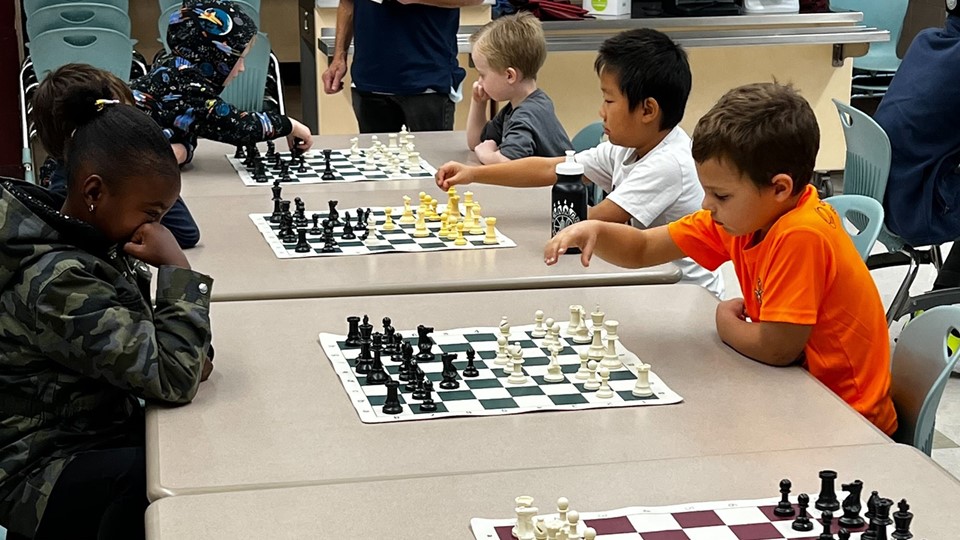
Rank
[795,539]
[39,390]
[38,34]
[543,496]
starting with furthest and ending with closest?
[38,34]
[39,390]
[543,496]
[795,539]

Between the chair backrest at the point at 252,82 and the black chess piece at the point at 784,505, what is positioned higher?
the black chess piece at the point at 784,505

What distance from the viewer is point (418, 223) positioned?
289 cm

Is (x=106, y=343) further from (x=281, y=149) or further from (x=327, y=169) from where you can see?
(x=281, y=149)

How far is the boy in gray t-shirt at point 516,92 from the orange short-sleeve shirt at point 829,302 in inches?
61.3

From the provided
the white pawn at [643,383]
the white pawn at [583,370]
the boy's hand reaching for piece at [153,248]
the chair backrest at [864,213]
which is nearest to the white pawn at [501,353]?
the white pawn at [583,370]

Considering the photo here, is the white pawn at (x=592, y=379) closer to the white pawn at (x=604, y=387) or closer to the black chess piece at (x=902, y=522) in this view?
the white pawn at (x=604, y=387)

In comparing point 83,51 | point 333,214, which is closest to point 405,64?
point 333,214

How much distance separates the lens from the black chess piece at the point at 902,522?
55.5 inches

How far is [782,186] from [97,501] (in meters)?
1.22

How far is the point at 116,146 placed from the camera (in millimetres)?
1924

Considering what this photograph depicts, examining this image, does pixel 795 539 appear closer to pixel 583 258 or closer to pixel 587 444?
pixel 587 444

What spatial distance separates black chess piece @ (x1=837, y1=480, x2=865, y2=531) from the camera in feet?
4.84

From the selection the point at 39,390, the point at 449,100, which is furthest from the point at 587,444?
the point at 449,100

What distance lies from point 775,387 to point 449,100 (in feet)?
8.99
